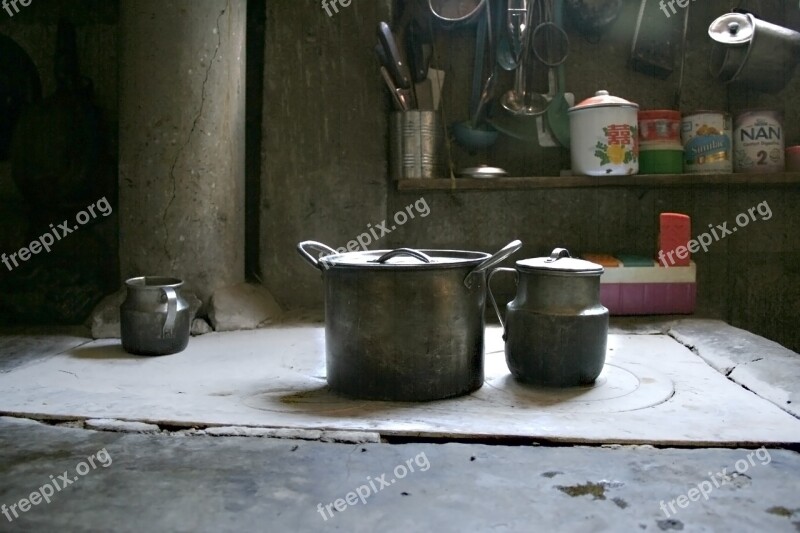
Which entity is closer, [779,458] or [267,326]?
[779,458]

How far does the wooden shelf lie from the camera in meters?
2.89

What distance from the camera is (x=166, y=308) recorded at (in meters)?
2.28

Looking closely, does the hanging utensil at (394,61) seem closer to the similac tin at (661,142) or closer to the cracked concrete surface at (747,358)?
the similac tin at (661,142)

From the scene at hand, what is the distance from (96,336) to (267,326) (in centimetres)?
63

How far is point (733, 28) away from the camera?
2.89 meters

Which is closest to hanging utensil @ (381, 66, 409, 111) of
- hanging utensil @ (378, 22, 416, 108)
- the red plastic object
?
hanging utensil @ (378, 22, 416, 108)

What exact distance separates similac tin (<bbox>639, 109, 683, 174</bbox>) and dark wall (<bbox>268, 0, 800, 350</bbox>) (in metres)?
0.22

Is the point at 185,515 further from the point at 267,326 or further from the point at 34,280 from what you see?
the point at 34,280

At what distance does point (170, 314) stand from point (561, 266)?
48.6 inches

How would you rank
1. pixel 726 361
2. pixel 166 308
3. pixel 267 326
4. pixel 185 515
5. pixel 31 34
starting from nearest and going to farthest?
1. pixel 185 515
2. pixel 726 361
3. pixel 166 308
4. pixel 267 326
5. pixel 31 34

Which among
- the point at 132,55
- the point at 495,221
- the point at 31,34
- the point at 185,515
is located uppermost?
the point at 31,34

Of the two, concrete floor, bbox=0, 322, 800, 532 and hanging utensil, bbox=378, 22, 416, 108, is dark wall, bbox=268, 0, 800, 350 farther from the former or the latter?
concrete floor, bbox=0, 322, 800, 532

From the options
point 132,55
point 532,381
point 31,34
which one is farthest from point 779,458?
point 31,34

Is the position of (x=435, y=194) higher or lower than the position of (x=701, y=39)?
lower
